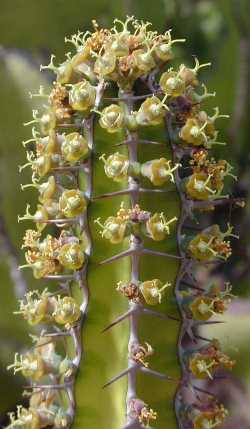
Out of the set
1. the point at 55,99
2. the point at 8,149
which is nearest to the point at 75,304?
the point at 55,99

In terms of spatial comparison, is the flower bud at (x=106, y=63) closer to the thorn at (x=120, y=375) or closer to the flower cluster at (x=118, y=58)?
the flower cluster at (x=118, y=58)

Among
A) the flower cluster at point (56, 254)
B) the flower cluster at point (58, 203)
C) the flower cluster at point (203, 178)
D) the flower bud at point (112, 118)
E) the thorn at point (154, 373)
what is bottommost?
the thorn at point (154, 373)

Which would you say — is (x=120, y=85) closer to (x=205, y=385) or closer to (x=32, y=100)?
(x=32, y=100)

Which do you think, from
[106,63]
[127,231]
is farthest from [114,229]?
[106,63]

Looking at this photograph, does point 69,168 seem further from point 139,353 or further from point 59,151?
point 139,353

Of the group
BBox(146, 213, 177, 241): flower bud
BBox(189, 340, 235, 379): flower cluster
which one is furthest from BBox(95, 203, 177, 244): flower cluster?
BBox(189, 340, 235, 379): flower cluster

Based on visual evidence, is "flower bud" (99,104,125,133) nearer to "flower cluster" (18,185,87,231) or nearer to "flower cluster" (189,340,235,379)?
"flower cluster" (18,185,87,231)

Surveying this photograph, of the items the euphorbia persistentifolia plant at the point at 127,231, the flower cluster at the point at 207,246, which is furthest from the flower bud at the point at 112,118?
the flower cluster at the point at 207,246
